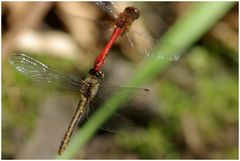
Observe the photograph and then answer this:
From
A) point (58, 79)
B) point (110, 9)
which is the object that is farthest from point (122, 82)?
point (58, 79)

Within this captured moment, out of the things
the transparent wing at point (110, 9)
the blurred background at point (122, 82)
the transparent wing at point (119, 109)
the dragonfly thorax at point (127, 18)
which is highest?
the dragonfly thorax at point (127, 18)

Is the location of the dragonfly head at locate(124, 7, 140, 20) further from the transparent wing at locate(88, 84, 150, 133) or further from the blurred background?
the blurred background

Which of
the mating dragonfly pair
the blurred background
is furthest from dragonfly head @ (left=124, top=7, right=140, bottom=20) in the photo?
the blurred background

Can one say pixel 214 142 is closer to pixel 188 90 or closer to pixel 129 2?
pixel 188 90

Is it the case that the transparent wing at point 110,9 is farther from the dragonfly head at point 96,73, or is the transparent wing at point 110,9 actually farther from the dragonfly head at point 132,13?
the dragonfly head at point 96,73

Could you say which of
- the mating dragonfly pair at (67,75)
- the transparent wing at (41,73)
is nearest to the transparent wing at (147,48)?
the mating dragonfly pair at (67,75)

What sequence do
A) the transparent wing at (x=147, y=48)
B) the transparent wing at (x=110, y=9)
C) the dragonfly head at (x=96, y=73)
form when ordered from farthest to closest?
the transparent wing at (x=110, y=9)
the dragonfly head at (x=96, y=73)
the transparent wing at (x=147, y=48)
